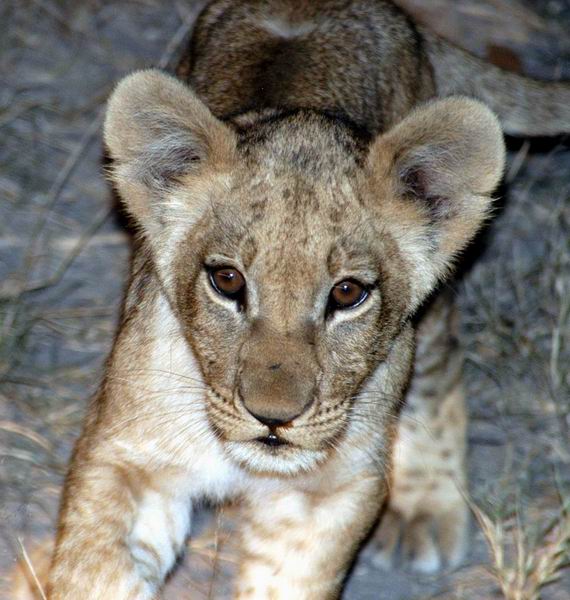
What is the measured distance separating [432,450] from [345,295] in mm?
1439

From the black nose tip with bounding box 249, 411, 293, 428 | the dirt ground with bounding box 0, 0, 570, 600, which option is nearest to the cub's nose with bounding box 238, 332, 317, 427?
the black nose tip with bounding box 249, 411, 293, 428

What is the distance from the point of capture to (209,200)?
324 centimetres

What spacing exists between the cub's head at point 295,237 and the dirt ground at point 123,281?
72 cm

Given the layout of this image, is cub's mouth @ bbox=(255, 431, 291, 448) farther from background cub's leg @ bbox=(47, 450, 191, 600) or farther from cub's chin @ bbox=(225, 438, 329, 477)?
background cub's leg @ bbox=(47, 450, 191, 600)

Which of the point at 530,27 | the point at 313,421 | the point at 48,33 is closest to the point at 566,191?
the point at 530,27

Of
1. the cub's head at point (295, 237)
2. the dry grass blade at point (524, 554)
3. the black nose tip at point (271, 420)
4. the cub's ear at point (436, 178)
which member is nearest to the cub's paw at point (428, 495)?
the dry grass blade at point (524, 554)

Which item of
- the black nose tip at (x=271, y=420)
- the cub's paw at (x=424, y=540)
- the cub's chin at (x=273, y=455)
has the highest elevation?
the black nose tip at (x=271, y=420)

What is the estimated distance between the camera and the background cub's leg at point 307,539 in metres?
3.46

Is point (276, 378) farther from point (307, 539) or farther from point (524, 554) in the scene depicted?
point (524, 554)

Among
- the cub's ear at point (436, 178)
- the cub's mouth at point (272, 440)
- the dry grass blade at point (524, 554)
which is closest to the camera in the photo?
the cub's mouth at point (272, 440)

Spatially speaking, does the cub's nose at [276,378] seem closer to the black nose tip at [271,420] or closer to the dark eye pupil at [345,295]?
the black nose tip at [271,420]

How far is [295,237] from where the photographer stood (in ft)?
9.73

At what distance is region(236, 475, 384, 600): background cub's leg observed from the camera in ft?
11.4

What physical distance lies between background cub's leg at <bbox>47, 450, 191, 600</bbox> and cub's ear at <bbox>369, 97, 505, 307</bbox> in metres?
0.89
